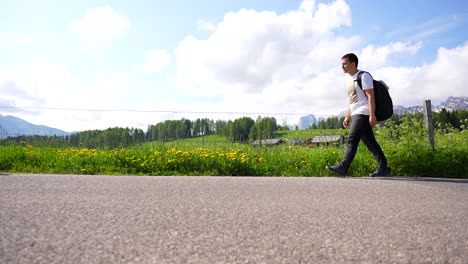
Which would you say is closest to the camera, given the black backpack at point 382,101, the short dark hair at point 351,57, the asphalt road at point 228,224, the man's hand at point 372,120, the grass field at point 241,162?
the asphalt road at point 228,224

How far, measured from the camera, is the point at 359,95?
19.6 feet

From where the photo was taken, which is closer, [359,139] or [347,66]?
[359,139]

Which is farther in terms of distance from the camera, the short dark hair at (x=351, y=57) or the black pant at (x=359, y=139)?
the short dark hair at (x=351, y=57)

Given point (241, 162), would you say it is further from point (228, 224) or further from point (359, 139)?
point (228, 224)

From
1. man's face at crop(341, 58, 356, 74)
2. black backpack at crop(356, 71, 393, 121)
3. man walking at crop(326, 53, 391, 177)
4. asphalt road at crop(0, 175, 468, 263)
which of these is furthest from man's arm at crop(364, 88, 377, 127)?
asphalt road at crop(0, 175, 468, 263)

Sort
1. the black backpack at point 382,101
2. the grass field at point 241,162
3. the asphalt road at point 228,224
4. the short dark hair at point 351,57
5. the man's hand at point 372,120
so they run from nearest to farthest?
the asphalt road at point 228,224
the man's hand at point 372,120
the black backpack at point 382,101
the short dark hair at point 351,57
the grass field at point 241,162

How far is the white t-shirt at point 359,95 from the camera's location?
5.81 metres

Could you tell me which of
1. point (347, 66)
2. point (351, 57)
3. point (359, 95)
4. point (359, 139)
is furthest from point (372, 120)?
point (351, 57)

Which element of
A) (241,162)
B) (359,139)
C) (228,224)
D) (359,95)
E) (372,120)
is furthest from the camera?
(241,162)

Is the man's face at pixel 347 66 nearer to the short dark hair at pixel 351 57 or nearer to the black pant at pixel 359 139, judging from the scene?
the short dark hair at pixel 351 57

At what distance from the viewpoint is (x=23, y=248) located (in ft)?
6.37

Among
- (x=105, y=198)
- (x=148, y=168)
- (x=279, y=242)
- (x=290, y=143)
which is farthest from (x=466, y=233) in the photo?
(x=290, y=143)

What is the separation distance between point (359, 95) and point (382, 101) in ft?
1.33

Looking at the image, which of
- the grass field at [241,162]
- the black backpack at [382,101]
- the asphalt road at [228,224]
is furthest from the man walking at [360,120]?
the asphalt road at [228,224]
